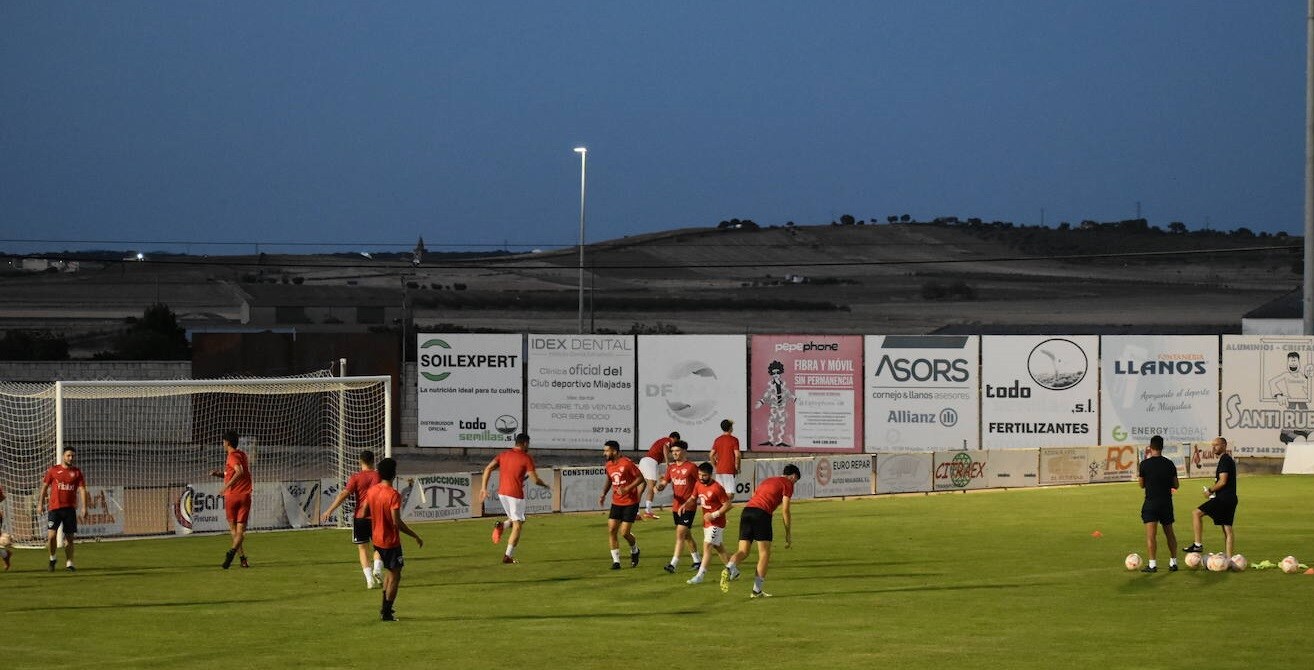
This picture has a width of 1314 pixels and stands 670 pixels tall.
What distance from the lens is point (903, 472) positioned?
1578 inches

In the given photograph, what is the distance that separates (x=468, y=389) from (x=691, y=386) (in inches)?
287

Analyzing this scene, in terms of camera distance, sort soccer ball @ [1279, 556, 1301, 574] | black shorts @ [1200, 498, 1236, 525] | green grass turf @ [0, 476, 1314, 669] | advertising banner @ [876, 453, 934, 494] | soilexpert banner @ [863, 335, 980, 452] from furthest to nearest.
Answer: soilexpert banner @ [863, 335, 980, 452] → advertising banner @ [876, 453, 934, 494] → black shorts @ [1200, 498, 1236, 525] → soccer ball @ [1279, 556, 1301, 574] → green grass turf @ [0, 476, 1314, 669]

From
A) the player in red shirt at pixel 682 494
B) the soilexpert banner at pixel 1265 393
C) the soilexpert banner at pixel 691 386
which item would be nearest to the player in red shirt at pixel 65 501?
the player in red shirt at pixel 682 494

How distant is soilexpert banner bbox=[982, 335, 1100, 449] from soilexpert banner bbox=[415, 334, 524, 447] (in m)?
14.8

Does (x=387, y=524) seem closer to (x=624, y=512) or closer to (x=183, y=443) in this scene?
(x=624, y=512)

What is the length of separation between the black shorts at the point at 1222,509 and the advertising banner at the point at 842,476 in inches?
650

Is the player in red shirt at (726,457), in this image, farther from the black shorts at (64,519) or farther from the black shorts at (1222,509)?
the black shorts at (64,519)

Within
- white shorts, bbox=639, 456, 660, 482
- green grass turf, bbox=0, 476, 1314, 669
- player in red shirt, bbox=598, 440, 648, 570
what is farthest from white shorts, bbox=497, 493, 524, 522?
white shorts, bbox=639, 456, 660, 482

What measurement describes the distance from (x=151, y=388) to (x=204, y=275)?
5132 inches

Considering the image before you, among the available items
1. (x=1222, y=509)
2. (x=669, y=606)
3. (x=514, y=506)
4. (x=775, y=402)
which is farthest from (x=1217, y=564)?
(x=775, y=402)

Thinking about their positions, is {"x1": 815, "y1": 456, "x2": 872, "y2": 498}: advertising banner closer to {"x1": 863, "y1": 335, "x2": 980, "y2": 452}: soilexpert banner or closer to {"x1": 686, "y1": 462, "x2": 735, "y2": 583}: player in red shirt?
{"x1": 863, "y1": 335, "x2": 980, "y2": 452}: soilexpert banner

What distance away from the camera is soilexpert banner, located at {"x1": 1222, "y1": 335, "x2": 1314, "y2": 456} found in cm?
4422

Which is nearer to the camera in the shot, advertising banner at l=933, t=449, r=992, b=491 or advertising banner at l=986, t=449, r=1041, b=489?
advertising banner at l=933, t=449, r=992, b=491

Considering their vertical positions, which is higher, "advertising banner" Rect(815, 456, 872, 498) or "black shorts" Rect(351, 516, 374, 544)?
"black shorts" Rect(351, 516, 374, 544)
